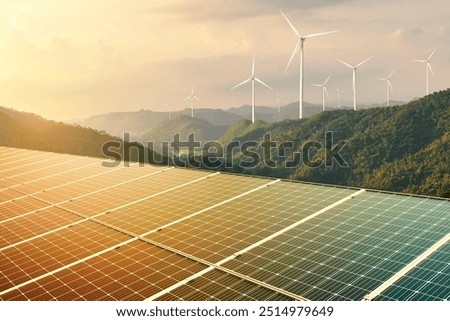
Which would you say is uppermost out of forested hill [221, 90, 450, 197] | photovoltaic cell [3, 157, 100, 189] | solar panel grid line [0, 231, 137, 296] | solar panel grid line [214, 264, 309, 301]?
photovoltaic cell [3, 157, 100, 189]

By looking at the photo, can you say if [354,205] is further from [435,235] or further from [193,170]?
[193,170]

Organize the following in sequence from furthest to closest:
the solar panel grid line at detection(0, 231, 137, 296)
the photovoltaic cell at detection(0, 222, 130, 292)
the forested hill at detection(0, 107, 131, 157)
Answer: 1. the forested hill at detection(0, 107, 131, 157)
2. the photovoltaic cell at detection(0, 222, 130, 292)
3. the solar panel grid line at detection(0, 231, 137, 296)

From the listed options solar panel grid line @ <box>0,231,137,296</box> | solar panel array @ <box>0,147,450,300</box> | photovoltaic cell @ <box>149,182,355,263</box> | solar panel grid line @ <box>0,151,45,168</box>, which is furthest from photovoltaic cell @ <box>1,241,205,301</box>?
solar panel grid line @ <box>0,151,45,168</box>

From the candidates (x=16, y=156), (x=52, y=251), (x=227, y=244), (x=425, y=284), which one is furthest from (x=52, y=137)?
(x=425, y=284)

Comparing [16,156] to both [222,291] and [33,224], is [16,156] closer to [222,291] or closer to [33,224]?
[33,224]

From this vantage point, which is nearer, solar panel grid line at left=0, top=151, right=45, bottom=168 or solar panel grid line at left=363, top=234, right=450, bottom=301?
solar panel grid line at left=363, top=234, right=450, bottom=301

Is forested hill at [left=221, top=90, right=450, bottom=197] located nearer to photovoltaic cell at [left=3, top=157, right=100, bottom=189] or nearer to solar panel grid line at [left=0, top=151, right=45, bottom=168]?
solar panel grid line at [left=0, top=151, right=45, bottom=168]

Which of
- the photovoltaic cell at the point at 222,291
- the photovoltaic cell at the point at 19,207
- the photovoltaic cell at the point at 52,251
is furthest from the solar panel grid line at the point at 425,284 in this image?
the photovoltaic cell at the point at 19,207
